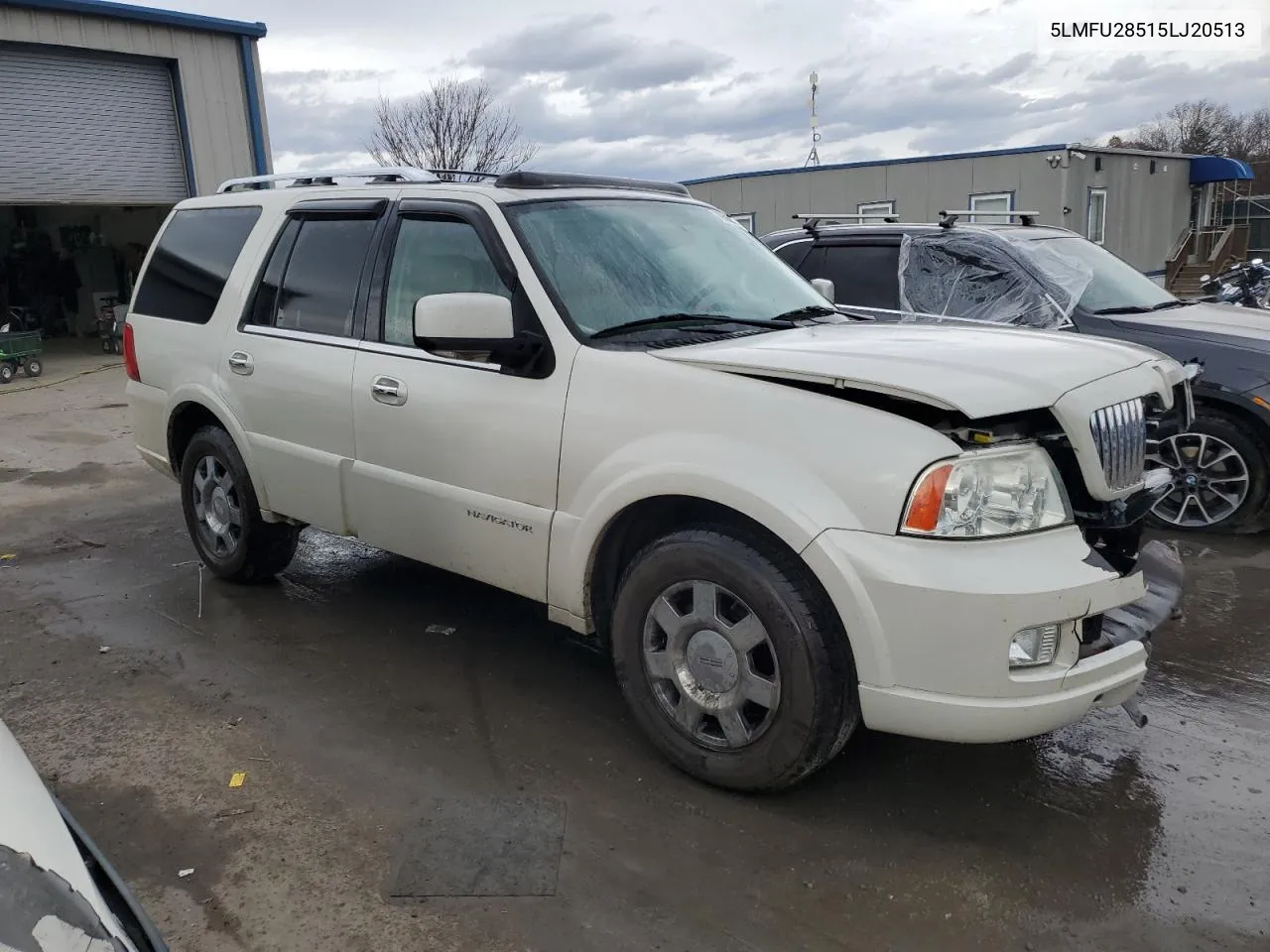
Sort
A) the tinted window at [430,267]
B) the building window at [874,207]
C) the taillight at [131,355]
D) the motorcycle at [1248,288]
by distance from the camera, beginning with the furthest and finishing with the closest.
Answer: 1. the building window at [874,207]
2. the motorcycle at [1248,288]
3. the taillight at [131,355]
4. the tinted window at [430,267]

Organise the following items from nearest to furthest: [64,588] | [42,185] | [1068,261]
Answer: [64,588] < [1068,261] < [42,185]

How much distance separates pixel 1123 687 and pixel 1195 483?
11.9 feet

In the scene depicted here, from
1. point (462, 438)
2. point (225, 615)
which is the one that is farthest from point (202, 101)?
point (462, 438)

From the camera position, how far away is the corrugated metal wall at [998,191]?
2116 centimetres

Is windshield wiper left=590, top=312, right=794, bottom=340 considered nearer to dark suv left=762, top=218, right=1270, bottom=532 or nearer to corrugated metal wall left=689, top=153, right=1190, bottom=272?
dark suv left=762, top=218, right=1270, bottom=532

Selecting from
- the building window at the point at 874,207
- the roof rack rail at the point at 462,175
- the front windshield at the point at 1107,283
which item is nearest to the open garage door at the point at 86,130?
the roof rack rail at the point at 462,175

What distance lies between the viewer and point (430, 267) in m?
4.12

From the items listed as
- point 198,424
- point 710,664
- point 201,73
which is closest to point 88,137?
point 201,73

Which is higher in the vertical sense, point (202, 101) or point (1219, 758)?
point (202, 101)

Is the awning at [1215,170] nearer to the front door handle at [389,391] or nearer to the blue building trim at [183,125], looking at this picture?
the blue building trim at [183,125]

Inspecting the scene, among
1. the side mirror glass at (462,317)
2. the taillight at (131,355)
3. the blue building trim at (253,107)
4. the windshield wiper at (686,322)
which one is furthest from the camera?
the blue building trim at (253,107)

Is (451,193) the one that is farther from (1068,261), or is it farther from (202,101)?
(202,101)

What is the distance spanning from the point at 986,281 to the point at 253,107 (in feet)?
49.0

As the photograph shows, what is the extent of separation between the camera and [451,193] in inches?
160
